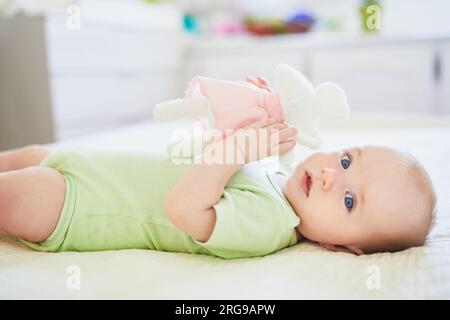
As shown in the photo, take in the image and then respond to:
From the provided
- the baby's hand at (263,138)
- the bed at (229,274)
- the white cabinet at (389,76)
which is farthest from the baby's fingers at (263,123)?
the white cabinet at (389,76)

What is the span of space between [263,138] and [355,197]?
19 cm

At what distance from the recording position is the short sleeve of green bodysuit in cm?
76

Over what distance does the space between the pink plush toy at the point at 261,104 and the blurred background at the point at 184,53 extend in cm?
119

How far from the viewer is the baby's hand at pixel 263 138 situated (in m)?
0.79

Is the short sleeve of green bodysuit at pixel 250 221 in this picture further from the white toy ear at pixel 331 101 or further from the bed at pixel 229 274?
the white toy ear at pixel 331 101

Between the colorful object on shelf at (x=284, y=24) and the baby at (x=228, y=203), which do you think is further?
the colorful object on shelf at (x=284, y=24)

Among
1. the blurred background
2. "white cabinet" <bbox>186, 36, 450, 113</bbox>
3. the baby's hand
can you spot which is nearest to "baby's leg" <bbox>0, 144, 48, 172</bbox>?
the baby's hand

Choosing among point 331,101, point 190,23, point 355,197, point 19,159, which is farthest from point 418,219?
point 190,23

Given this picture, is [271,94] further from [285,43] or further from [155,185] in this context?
[285,43]

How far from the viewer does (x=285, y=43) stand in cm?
284

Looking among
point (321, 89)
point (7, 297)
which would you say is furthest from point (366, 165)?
point (7, 297)

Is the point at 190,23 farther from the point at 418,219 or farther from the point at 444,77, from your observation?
the point at 418,219

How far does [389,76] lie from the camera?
8.63ft

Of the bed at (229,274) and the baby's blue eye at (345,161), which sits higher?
the baby's blue eye at (345,161)
